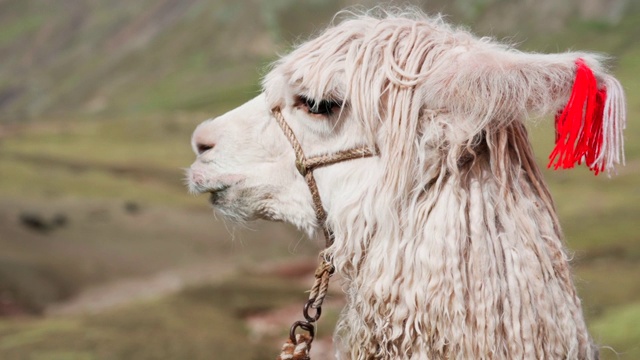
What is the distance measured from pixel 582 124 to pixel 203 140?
1.23 metres

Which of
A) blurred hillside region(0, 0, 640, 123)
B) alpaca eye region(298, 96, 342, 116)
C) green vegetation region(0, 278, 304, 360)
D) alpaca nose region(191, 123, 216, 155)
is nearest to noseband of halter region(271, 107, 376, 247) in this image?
alpaca eye region(298, 96, 342, 116)

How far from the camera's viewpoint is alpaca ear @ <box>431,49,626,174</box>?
2449mm

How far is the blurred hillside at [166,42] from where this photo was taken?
7944 cm

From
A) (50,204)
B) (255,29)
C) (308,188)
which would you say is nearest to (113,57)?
(255,29)

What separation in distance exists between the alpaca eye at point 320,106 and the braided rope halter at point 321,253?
0.34 ft

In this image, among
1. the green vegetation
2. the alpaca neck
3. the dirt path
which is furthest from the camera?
the dirt path

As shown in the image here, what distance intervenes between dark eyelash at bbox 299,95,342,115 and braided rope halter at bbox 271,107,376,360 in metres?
0.11

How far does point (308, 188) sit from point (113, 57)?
10247 centimetres

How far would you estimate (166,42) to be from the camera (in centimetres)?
10031

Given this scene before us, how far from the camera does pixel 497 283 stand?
8.04 ft

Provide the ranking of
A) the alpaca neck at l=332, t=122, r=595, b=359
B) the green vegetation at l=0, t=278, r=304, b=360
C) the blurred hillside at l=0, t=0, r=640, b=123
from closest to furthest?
1. the alpaca neck at l=332, t=122, r=595, b=359
2. the green vegetation at l=0, t=278, r=304, b=360
3. the blurred hillside at l=0, t=0, r=640, b=123

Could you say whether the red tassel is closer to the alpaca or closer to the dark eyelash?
the alpaca

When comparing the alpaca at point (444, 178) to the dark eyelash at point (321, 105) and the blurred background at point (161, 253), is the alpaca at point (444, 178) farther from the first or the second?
the blurred background at point (161, 253)

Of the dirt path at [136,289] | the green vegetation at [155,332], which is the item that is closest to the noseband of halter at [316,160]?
the green vegetation at [155,332]
